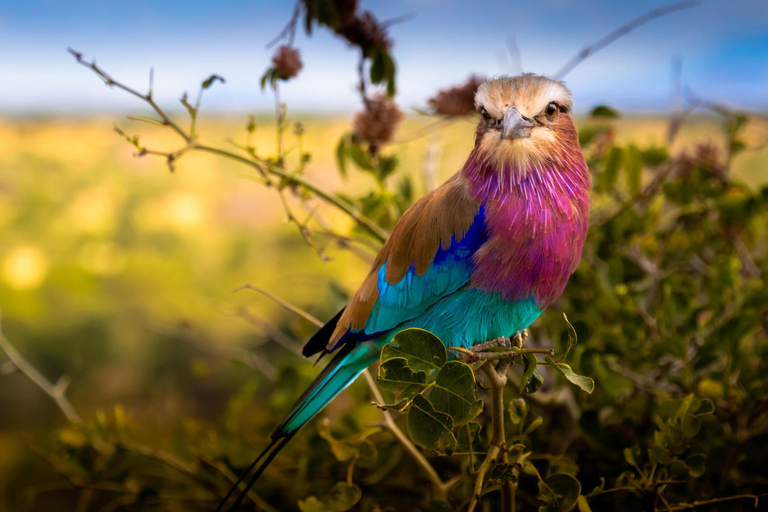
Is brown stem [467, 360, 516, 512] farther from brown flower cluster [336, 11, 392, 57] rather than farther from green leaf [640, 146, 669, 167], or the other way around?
green leaf [640, 146, 669, 167]

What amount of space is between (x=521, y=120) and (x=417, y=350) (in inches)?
7.4

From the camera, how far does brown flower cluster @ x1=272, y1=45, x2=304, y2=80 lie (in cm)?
68

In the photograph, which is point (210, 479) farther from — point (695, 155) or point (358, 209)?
point (695, 155)

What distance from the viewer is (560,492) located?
0.50 metres

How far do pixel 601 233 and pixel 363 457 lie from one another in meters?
0.51

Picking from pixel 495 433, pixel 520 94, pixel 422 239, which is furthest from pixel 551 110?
pixel 495 433

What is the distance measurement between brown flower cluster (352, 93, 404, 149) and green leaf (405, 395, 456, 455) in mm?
453

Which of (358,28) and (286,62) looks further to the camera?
(358,28)

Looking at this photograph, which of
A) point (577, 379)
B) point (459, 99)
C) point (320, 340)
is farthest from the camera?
point (459, 99)

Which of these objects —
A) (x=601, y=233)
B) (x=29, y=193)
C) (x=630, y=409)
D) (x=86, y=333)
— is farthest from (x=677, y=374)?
(x=29, y=193)

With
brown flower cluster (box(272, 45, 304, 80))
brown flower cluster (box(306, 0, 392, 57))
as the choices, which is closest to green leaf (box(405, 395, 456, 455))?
brown flower cluster (box(272, 45, 304, 80))

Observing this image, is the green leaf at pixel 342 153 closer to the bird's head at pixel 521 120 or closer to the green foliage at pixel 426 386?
the bird's head at pixel 521 120

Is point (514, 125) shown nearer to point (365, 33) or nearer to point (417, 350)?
point (417, 350)

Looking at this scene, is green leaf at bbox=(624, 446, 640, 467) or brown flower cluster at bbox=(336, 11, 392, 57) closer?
green leaf at bbox=(624, 446, 640, 467)
